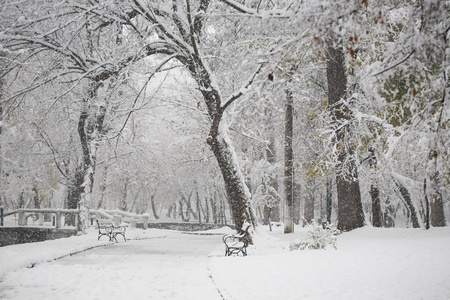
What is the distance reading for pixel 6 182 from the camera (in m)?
24.7

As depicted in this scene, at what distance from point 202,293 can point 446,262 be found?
5.29m

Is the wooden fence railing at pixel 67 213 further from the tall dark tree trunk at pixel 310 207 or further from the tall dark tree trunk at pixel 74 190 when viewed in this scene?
the tall dark tree trunk at pixel 310 207

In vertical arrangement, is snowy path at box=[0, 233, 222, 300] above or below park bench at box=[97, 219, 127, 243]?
below

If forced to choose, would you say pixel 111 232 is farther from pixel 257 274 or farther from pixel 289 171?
pixel 257 274

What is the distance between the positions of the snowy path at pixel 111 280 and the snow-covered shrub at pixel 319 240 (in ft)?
9.59

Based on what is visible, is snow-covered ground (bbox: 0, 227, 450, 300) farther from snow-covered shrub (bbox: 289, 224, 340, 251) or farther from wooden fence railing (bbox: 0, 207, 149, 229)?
wooden fence railing (bbox: 0, 207, 149, 229)

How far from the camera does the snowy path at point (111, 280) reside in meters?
7.45

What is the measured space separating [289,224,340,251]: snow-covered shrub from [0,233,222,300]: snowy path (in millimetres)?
2924

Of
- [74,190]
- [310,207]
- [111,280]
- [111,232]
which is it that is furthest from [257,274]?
[310,207]

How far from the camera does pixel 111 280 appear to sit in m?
8.80

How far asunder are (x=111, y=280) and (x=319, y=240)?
5.67m

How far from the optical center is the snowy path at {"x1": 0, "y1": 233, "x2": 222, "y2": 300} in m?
7.45

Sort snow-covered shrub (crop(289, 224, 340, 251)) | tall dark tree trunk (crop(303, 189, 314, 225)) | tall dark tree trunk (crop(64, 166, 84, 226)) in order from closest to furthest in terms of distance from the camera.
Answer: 1. snow-covered shrub (crop(289, 224, 340, 251))
2. tall dark tree trunk (crop(64, 166, 84, 226))
3. tall dark tree trunk (crop(303, 189, 314, 225))

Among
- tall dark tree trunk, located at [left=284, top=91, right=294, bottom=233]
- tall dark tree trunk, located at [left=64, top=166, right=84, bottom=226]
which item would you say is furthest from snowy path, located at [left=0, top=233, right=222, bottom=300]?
tall dark tree trunk, located at [left=64, top=166, right=84, bottom=226]
